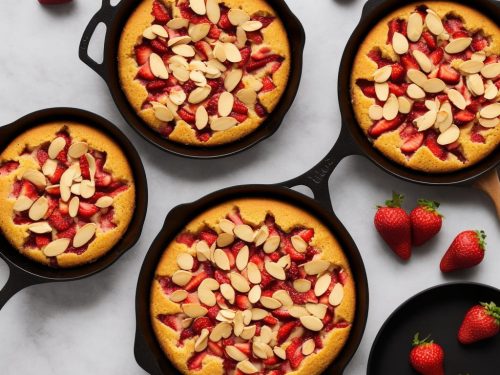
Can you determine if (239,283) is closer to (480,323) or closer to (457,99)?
(480,323)

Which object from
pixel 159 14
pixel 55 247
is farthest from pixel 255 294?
pixel 159 14

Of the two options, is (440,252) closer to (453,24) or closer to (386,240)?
(386,240)

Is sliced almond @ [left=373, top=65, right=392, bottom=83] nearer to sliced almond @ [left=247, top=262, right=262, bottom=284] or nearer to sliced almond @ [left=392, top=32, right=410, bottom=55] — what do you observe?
sliced almond @ [left=392, top=32, right=410, bottom=55]

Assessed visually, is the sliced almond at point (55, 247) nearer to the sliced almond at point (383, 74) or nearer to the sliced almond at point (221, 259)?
the sliced almond at point (221, 259)

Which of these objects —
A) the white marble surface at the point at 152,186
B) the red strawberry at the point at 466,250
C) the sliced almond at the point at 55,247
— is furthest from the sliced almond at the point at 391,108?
the sliced almond at the point at 55,247

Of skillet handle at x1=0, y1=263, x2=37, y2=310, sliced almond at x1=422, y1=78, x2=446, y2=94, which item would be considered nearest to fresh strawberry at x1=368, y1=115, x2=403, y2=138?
sliced almond at x1=422, y1=78, x2=446, y2=94

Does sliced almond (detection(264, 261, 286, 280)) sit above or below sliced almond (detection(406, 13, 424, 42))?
below
